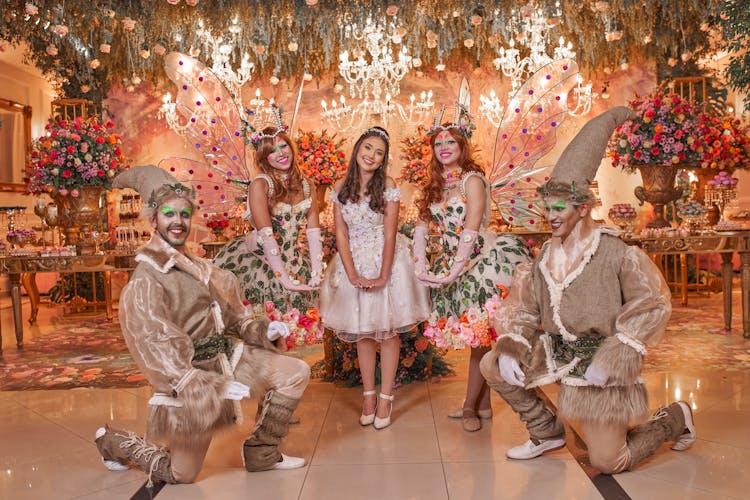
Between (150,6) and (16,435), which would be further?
(150,6)

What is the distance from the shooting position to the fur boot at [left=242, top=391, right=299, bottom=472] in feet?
9.61

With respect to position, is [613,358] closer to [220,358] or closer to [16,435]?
[220,358]

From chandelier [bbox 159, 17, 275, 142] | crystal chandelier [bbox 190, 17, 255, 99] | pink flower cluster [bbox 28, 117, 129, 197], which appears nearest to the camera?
chandelier [bbox 159, 17, 275, 142]

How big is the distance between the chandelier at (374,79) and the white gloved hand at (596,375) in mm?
5688

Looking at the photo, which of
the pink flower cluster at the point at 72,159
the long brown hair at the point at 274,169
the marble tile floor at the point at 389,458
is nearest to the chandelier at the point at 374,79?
the pink flower cluster at the point at 72,159

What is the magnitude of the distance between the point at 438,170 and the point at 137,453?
2.02 metres

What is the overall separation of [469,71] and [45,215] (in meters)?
5.59

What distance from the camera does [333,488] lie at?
284 cm

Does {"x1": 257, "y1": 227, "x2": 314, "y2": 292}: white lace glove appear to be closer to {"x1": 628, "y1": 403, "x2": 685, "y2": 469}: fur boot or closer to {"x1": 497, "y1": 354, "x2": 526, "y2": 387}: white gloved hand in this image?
{"x1": 497, "y1": 354, "x2": 526, "y2": 387}: white gloved hand

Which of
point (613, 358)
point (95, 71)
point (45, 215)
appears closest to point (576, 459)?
point (613, 358)

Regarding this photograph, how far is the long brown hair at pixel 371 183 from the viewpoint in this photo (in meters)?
3.69

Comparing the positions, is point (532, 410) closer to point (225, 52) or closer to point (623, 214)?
point (623, 214)

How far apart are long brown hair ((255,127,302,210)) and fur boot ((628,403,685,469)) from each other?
211 centimetres

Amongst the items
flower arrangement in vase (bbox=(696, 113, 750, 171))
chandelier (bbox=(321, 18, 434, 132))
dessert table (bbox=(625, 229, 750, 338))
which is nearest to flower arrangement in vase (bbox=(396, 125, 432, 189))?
chandelier (bbox=(321, 18, 434, 132))
